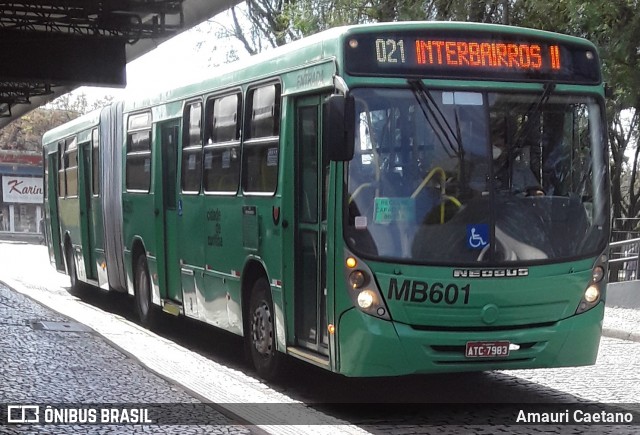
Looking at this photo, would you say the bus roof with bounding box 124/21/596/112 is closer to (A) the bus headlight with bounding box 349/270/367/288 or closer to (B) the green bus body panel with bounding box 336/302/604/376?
(A) the bus headlight with bounding box 349/270/367/288

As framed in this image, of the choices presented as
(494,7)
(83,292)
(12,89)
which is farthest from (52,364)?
(12,89)

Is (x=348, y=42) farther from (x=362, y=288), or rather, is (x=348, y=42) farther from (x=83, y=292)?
(x=83, y=292)

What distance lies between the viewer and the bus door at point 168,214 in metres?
12.7

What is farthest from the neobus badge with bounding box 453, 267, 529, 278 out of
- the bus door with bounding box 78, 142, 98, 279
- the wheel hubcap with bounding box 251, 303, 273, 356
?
the bus door with bounding box 78, 142, 98, 279

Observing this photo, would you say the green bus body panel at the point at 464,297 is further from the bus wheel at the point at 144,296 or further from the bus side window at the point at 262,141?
the bus wheel at the point at 144,296

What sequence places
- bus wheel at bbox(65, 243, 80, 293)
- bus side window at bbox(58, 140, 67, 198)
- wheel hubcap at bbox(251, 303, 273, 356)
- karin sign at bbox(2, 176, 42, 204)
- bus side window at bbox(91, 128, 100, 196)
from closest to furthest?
wheel hubcap at bbox(251, 303, 273, 356)
bus side window at bbox(91, 128, 100, 196)
bus wheel at bbox(65, 243, 80, 293)
bus side window at bbox(58, 140, 67, 198)
karin sign at bbox(2, 176, 42, 204)

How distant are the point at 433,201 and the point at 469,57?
118cm

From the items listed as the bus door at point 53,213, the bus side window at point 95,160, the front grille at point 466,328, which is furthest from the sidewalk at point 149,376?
the bus door at point 53,213

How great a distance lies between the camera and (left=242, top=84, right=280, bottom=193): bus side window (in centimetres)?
956

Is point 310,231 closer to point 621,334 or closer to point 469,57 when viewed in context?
point 469,57

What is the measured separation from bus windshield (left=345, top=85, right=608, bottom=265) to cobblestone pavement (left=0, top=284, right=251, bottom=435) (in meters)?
1.84

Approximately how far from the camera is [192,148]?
1197 cm

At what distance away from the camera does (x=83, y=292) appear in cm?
1966

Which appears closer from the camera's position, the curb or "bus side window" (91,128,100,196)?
the curb
